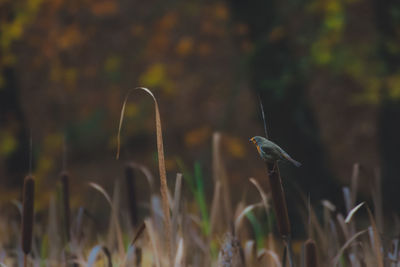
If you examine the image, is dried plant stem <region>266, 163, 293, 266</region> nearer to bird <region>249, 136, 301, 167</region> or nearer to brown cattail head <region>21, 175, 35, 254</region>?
bird <region>249, 136, 301, 167</region>

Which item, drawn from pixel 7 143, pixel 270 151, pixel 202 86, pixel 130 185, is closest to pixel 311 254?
pixel 270 151

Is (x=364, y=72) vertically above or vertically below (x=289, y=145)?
above

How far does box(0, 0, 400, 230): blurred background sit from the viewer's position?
630cm

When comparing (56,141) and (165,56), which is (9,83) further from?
(165,56)

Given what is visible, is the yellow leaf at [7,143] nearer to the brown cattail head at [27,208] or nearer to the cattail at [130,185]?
the cattail at [130,185]

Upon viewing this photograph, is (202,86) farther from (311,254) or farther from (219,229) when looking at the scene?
(311,254)

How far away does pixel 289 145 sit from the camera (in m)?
6.32

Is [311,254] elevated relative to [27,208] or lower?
lower

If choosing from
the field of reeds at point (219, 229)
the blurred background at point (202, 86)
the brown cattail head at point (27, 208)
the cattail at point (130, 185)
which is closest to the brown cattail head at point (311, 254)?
the field of reeds at point (219, 229)

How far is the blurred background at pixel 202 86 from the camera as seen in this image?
6301 mm

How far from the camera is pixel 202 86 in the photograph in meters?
13.2

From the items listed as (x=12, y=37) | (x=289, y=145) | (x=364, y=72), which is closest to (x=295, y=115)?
(x=289, y=145)

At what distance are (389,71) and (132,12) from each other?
788 cm

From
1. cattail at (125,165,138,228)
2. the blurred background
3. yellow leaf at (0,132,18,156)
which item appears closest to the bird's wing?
cattail at (125,165,138,228)
